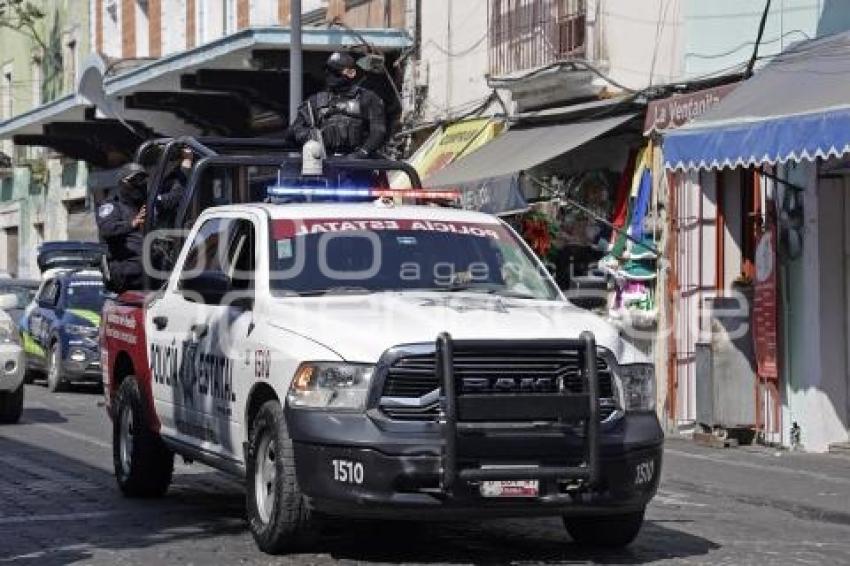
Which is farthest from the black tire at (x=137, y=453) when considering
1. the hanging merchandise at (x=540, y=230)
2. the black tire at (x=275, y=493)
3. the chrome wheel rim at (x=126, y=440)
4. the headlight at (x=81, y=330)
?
the headlight at (x=81, y=330)

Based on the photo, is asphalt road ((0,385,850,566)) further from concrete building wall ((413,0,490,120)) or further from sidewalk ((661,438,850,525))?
concrete building wall ((413,0,490,120))

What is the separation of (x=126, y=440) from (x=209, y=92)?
16217 mm

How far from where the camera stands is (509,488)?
819cm

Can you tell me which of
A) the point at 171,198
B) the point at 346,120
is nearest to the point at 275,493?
the point at 171,198

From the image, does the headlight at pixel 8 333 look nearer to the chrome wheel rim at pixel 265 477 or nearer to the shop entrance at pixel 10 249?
the chrome wheel rim at pixel 265 477

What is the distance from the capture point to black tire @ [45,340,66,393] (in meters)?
23.3

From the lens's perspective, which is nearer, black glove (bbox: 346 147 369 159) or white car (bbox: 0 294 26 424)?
black glove (bbox: 346 147 369 159)

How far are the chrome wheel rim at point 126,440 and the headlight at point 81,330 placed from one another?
11.9m

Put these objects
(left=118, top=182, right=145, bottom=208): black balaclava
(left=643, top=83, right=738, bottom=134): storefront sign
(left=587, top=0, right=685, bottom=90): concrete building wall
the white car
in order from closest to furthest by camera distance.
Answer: (left=118, top=182, right=145, bottom=208): black balaclava
(left=643, top=83, right=738, bottom=134): storefront sign
the white car
(left=587, top=0, right=685, bottom=90): concrete building wall

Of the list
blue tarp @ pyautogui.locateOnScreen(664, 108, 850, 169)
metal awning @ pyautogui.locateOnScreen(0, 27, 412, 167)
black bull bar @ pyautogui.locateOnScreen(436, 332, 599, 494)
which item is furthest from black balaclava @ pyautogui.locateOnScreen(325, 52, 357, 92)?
metal awning @ pyautogui.locateOnScreen(0, 27, 412, 167)

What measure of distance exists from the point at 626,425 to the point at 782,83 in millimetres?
6881

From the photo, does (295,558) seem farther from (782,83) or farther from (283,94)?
(283,94)

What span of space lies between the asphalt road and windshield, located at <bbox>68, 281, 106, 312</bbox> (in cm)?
971

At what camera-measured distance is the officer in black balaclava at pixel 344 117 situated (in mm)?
14320
